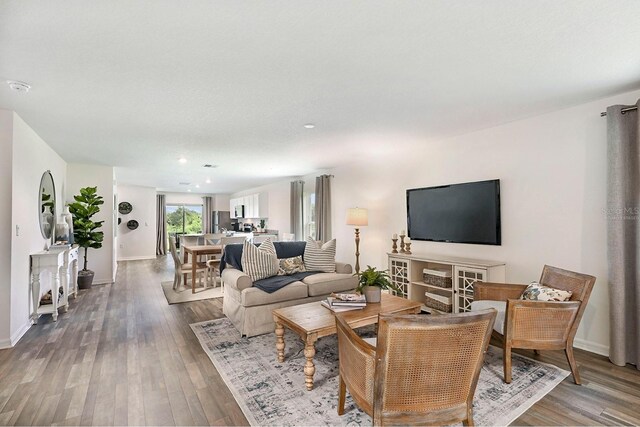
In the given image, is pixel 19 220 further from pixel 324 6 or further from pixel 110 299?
pixel 324 6

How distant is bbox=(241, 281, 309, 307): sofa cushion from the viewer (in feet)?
11.1

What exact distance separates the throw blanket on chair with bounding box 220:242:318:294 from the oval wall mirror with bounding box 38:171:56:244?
245cm

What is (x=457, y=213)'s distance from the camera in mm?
4004

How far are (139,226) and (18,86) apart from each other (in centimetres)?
837

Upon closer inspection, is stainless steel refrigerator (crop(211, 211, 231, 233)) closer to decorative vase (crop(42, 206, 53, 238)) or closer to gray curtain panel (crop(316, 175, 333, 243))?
gray curtain panel (crop(316, 175, 333, 243))

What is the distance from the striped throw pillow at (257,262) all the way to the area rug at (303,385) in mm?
839

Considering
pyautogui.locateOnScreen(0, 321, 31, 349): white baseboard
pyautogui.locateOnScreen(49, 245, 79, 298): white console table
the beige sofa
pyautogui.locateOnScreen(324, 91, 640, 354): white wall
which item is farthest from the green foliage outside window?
pyautogui.locateOnScreen(324, 91, 640, 354): white wall

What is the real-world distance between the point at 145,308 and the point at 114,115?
2759mm

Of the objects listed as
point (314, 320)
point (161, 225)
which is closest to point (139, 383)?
point (314, 320)

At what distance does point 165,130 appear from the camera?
3.74m

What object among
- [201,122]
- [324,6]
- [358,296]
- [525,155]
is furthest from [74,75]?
[525,155]

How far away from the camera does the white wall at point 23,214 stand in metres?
3.23

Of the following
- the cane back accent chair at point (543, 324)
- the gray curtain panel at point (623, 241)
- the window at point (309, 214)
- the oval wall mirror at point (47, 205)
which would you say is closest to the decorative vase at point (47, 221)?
the oval wall mirror at point (47, 205)

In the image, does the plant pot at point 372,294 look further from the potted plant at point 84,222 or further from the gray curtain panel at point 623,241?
the potted plant at point 84,222
